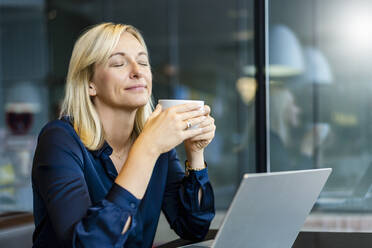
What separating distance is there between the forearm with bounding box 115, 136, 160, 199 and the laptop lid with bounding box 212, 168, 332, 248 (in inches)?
10.5

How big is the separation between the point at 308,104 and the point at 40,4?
5011 mm

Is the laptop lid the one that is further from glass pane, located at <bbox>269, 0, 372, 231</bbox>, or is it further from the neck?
glass pane, located at <bbox>269, 0, 372, 231</bbox>

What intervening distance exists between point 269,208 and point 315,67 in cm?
343

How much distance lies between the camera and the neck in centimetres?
147

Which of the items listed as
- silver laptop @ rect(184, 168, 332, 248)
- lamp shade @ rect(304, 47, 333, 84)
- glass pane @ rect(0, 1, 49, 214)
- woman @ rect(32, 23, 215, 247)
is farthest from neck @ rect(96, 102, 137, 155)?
glass pane @ rect(0, 1, 49, 214)

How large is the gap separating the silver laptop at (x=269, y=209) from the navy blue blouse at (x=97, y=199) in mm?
271

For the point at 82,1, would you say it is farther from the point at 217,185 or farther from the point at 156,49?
the point at 217,185

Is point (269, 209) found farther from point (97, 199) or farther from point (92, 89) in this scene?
point (92, 89)

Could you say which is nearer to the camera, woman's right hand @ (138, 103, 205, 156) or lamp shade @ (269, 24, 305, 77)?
woman's right hand @ (138, 103, 205, 156)

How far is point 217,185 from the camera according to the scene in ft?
22.0

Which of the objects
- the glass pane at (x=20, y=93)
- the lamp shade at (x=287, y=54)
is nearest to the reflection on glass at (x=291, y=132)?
the lamp shade at (x=287, y=54)

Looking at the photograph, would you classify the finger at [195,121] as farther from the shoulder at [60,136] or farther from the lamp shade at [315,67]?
the lamp shade at [315,67]

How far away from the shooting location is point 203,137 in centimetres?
129

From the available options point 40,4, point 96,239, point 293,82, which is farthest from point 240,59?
point 96,239
